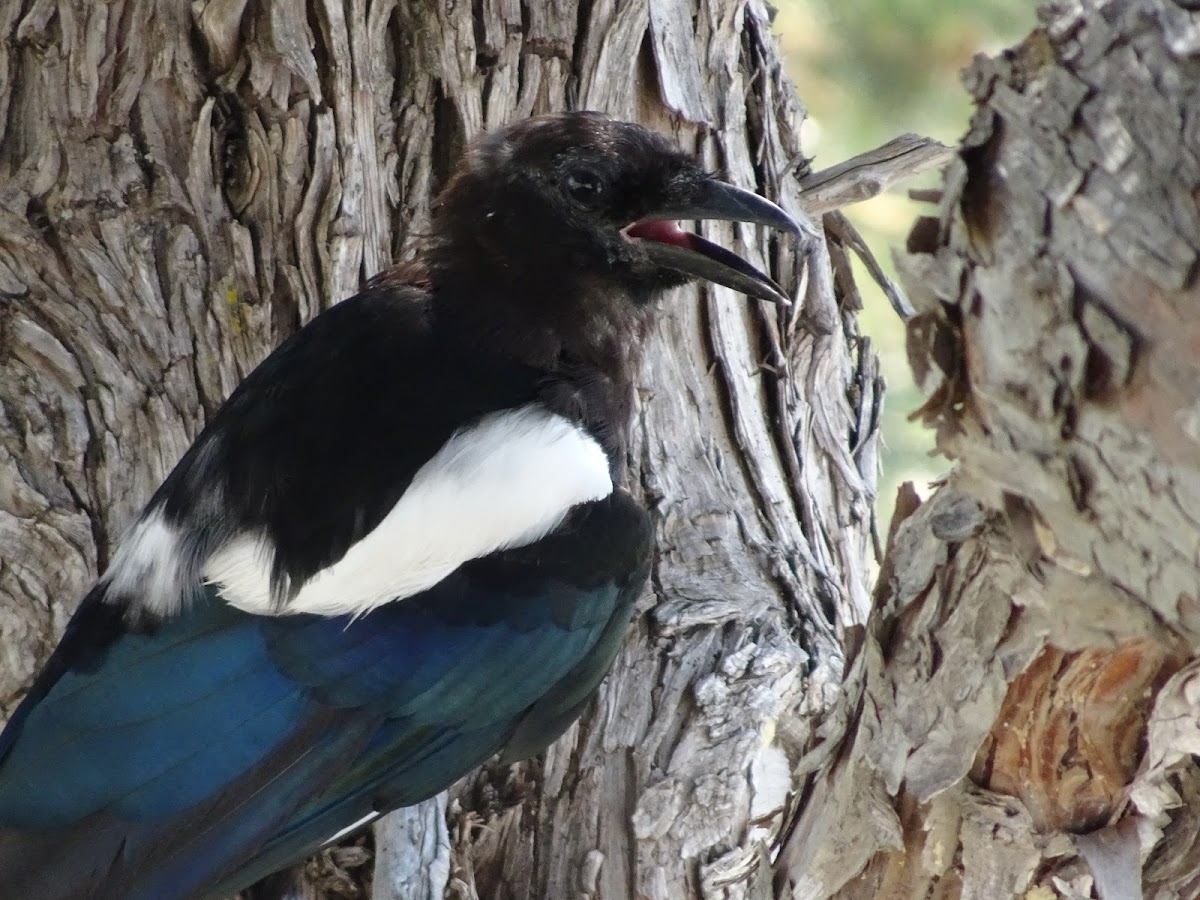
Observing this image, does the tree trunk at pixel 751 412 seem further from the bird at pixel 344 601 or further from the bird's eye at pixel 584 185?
the bird's eye at pixel 584 185

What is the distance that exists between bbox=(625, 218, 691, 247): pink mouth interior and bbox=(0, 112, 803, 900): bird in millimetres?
78

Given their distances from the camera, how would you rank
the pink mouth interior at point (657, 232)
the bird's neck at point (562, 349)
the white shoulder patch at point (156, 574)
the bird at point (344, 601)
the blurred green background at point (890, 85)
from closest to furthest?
Answer: the bird at point (344, 601) → the white shoulder patch at point (156, 574) → the bird's neck at point (562, 349) → the pink mouth interior at point (657, 232) → the blurred green background at point (890, 85)

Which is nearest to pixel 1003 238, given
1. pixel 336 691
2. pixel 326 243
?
pixel 336 691

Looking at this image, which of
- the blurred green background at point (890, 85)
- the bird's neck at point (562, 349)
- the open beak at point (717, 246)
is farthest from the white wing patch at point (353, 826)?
the blurred green background at point (890, 85)

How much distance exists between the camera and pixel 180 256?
239 cm

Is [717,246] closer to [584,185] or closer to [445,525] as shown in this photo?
[584,185]

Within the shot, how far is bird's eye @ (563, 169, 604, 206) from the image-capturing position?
2.34 metres


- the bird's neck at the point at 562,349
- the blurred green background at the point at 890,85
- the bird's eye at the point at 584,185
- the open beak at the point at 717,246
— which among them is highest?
the blurred green background at the point at 890,85

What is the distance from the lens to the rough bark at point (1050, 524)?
1.12 m

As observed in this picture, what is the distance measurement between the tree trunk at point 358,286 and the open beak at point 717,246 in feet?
0.83

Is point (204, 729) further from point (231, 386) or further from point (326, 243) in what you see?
point (326, 243)

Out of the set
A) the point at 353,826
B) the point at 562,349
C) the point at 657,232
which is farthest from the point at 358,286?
the point at 353,826

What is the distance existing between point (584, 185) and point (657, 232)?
152 mm

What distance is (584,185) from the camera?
2350mm
